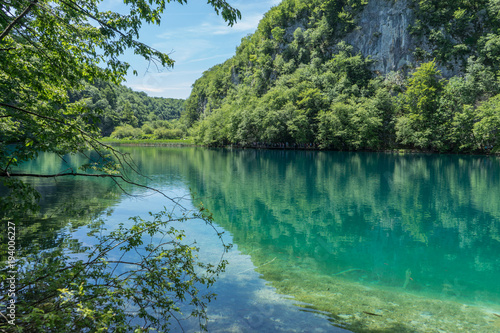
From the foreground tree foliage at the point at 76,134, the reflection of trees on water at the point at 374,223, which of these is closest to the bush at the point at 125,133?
the reflection of trees on water at the point at 374,223

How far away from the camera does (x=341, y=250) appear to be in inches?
467

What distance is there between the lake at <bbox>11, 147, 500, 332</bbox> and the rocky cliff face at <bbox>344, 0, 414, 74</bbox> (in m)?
62.9

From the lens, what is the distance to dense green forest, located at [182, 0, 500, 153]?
206 ft

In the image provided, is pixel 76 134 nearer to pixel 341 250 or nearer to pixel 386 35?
pixel 341 250

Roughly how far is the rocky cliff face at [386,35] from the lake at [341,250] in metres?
62.9

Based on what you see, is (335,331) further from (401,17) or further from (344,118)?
(401,17)

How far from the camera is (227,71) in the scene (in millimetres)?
145500

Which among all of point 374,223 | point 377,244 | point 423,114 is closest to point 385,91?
point 423,114

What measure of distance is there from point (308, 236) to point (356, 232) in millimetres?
2492

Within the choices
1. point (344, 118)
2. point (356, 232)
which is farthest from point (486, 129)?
point (356, 232)

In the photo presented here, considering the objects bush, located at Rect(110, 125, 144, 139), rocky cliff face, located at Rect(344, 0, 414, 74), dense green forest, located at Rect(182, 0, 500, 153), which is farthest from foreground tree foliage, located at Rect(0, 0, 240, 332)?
bush, located at Rect(110, 125, 144, 139)

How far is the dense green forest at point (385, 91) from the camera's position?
62.9m

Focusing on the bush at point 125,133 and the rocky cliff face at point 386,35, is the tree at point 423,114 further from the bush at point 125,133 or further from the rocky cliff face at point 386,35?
the bush at point 125,133

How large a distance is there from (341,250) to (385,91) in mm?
71503
